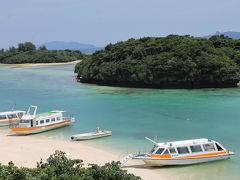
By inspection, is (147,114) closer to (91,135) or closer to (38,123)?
(91,135)

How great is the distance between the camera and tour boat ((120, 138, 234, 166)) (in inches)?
1041

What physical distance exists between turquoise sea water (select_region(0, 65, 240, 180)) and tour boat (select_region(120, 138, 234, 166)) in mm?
478

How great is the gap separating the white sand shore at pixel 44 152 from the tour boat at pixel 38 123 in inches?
41.6

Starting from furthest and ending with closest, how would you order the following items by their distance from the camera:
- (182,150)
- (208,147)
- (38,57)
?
(38,57)
(208,147)
(182,150)

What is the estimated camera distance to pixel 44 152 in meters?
30.5

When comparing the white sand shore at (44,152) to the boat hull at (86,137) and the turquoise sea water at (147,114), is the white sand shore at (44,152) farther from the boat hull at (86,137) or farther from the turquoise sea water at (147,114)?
the turquoise sea water at (147,114)

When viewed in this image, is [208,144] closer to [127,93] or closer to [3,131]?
[3,131]

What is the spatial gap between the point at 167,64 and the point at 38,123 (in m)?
35.3

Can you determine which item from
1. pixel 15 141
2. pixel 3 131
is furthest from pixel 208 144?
pixel 3 131

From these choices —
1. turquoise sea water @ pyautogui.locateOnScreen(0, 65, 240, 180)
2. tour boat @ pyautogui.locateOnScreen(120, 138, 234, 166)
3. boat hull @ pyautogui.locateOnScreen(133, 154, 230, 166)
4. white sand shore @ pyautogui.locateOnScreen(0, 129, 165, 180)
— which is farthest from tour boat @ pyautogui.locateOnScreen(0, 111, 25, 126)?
boat hull @ pyautogui.locateOnScreen(133, 154, 230, 166)

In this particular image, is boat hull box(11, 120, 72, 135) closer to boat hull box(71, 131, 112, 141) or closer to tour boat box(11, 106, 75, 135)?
tour boat box(11, 106, 75, 135)

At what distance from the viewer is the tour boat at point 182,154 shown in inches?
1041

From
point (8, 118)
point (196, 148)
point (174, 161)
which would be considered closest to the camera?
point (174, 161)

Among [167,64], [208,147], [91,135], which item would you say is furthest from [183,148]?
[167,64]
